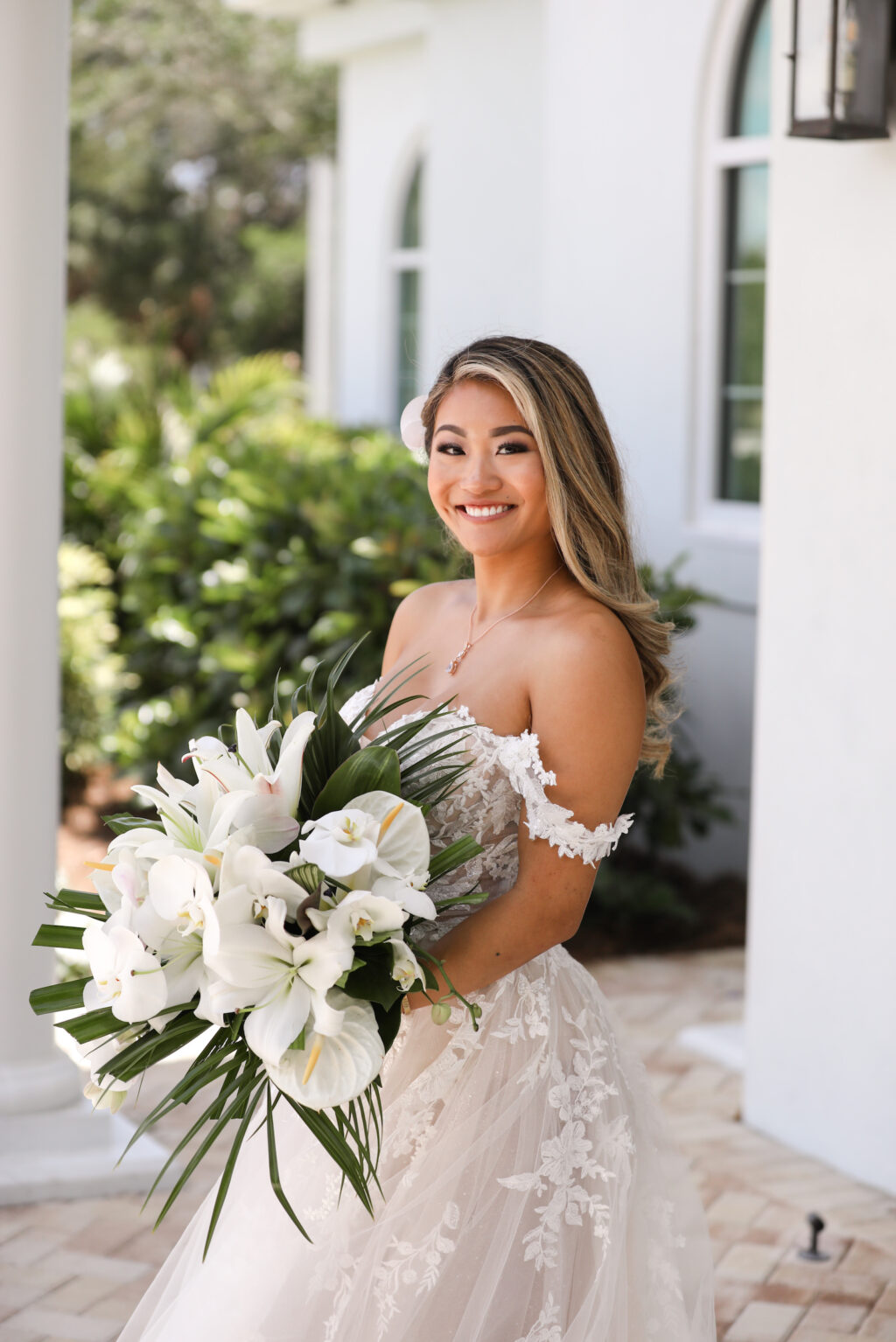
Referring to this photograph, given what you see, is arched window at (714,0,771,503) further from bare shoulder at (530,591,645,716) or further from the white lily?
the white lily

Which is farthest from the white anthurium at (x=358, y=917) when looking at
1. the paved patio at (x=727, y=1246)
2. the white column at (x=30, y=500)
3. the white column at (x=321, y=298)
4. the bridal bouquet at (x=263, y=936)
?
the white column at (x=321, y=298)

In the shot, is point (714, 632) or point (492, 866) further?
point (714, 632)

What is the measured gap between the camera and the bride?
2.21 m

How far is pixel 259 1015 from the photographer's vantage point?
6.12 ft

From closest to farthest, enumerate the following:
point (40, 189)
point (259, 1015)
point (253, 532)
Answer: point (259, 1015) < point (40, 189) < point (253, 532)

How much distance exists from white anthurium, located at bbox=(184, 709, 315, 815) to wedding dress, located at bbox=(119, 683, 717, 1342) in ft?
1.06

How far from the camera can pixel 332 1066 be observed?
189cm

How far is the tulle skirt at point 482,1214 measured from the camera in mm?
2250

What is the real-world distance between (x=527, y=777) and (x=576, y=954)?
4086mm

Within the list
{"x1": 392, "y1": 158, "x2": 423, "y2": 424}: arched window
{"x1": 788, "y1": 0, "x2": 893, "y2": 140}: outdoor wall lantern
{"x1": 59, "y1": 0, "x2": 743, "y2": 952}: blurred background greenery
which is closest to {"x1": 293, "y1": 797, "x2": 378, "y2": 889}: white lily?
{"x1": 788, "y1": 0, "x2": 893, "y2": 140}: outdoor wall lantern

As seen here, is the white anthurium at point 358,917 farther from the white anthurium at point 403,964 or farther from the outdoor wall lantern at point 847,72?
the outdoor wall lantern at point 847,72

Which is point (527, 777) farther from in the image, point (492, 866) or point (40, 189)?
point (40, 189)

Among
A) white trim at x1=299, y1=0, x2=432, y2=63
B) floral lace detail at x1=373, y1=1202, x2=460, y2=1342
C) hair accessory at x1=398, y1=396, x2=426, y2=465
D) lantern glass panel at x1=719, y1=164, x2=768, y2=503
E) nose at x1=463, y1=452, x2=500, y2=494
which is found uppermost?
white trim at x1=299, y1=0, x2=432, y2=63

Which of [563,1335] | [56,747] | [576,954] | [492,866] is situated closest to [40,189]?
[56,747]
